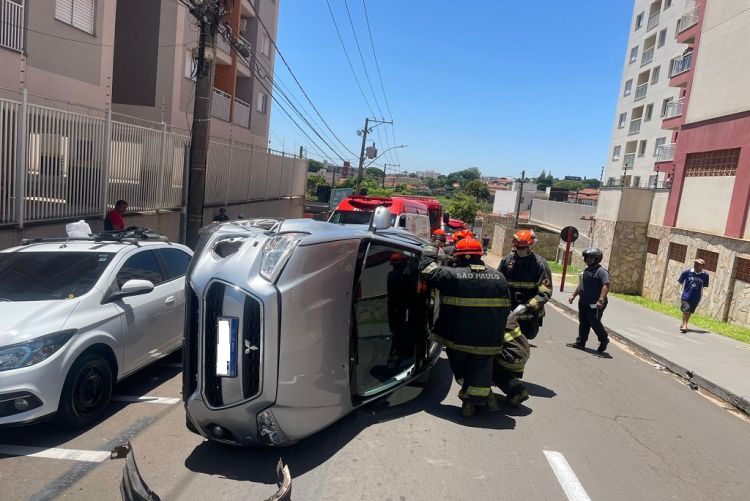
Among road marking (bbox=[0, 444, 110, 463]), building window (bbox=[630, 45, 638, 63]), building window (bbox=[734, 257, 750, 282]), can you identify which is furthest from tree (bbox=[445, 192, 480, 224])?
road marking (bbox=[0, 444, 110, 463])

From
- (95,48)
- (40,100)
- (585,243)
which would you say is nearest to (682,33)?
(585,243)

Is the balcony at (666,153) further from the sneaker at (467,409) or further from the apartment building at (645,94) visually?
the sneaker at (467,409)

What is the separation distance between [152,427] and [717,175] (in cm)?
1677

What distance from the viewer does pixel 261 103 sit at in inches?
1136

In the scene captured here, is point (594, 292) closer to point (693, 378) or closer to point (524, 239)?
point (693, 378)

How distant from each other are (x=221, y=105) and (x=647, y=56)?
3363 centimetres

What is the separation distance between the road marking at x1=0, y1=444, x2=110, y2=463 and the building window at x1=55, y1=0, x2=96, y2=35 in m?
12.3

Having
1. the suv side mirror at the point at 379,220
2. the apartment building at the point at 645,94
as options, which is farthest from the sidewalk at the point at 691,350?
the apartment building at the point at 645,94

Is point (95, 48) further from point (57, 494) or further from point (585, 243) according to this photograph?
point (585, 243)

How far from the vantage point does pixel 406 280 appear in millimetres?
5551

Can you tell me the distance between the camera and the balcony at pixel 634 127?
40.7 metres

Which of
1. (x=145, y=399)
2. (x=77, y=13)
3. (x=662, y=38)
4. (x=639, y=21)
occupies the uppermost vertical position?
(x=639, y=21)

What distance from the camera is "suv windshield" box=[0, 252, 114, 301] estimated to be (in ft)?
15.8

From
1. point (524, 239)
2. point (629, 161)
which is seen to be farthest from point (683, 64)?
point (524, 239)
